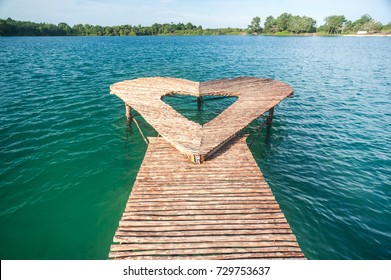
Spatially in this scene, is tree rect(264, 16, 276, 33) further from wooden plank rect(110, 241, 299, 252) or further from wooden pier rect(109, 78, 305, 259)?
wooden plank rect(110, 241, 299, 252)

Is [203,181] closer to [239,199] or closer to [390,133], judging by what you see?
[239,199]

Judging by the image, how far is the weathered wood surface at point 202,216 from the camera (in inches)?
237

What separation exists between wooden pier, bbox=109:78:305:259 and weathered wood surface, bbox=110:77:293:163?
9cm

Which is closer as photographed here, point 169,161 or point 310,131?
point 169,161

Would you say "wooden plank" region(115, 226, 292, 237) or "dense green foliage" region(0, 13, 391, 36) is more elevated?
"dense green foliage" region(0, 13, 391, 36)

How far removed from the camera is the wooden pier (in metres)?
6.05

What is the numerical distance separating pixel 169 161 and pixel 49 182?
6459mm

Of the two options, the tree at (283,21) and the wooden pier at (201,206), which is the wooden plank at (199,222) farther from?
the tree at (283,21)

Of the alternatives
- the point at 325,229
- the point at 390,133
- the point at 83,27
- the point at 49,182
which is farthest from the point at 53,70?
the point at 83,27

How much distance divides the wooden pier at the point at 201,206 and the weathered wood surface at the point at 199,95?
95 millimetres

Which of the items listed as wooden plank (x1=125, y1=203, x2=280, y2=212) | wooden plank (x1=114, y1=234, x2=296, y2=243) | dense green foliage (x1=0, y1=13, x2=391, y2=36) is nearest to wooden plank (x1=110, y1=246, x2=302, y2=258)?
wooden plank (x1=114, y1=234, x2=296, y2=243)

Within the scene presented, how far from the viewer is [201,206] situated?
741 cm

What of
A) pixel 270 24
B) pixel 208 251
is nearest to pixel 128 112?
pixel 208 251

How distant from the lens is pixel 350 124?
1786cm
